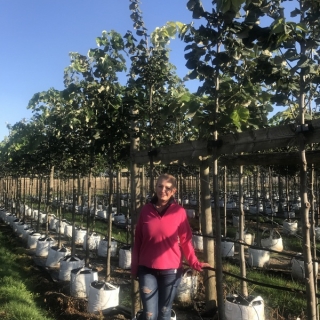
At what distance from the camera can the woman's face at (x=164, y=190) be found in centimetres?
305

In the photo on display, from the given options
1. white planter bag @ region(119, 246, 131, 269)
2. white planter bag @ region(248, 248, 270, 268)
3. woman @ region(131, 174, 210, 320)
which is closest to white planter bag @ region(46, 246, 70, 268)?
white planter bag @ region(119, 246, 131, 269)

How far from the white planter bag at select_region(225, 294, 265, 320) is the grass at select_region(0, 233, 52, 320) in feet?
7.67

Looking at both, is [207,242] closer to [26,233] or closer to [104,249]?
[104,249]

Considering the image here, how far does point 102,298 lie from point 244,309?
1.83 meters

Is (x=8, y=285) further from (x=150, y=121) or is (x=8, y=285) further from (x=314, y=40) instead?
(x=314, y=40)

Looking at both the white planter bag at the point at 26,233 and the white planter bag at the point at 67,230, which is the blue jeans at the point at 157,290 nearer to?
the white planter bag at the point at 67,230

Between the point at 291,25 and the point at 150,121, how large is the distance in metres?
2.54

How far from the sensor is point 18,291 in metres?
5.62

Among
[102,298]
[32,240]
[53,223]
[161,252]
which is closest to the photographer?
[161,252]

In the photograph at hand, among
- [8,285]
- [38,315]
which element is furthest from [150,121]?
[8,285]

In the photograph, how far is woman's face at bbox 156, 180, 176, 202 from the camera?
3.05 m

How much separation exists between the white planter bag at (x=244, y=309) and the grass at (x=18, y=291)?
2.34m

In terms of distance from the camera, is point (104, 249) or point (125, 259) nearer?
point (125, 259)

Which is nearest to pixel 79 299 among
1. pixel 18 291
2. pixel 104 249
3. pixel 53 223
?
pixel 18 291
